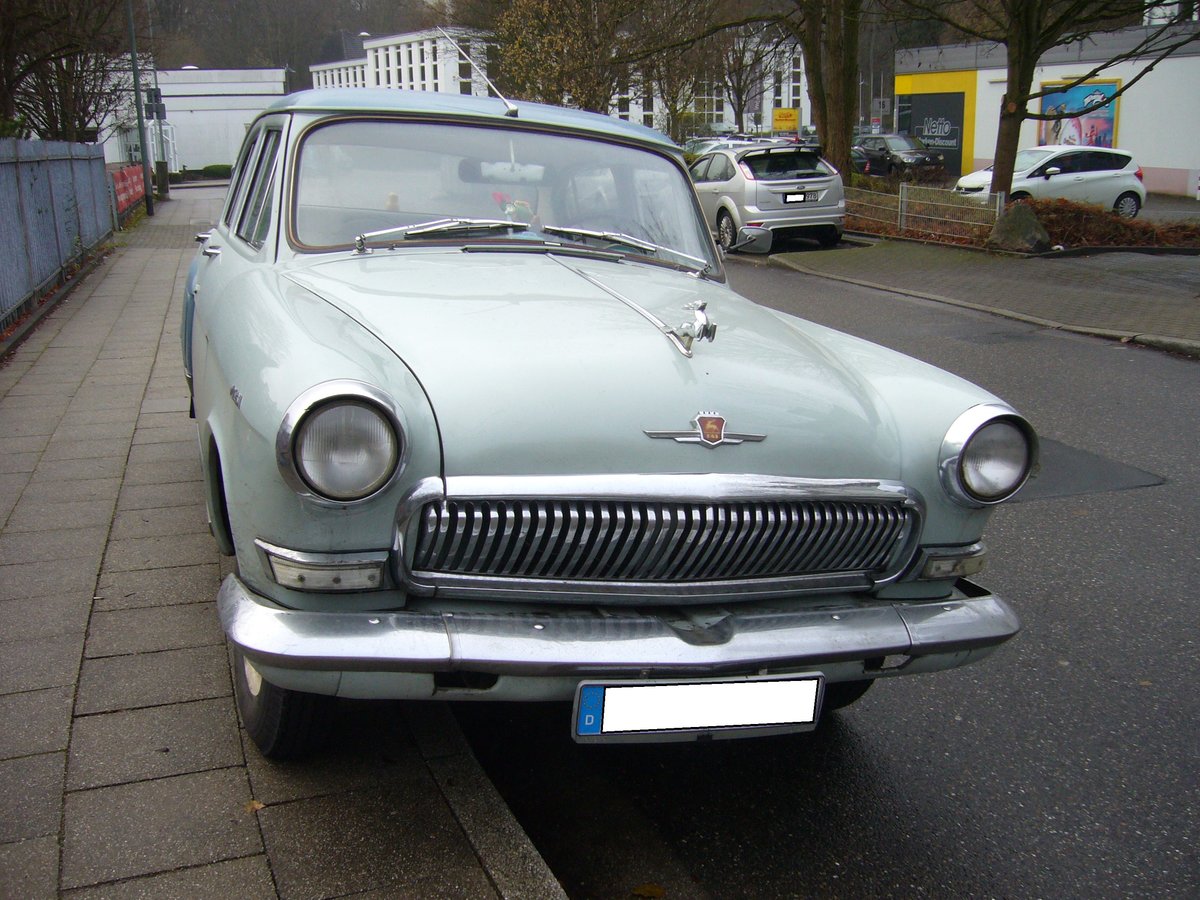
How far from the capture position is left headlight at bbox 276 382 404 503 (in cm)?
237

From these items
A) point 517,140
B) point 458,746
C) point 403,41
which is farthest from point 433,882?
point 403,41

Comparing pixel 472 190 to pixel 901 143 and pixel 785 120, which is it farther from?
pixel 785 120

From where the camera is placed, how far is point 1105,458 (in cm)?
655

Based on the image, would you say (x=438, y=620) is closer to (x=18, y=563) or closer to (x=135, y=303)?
(x=18, y=563)

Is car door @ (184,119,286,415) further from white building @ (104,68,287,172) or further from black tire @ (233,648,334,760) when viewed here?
white building @ (104,68,287,172)

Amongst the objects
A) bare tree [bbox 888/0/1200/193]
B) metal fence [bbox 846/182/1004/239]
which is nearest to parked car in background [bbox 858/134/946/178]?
metal fence [bbox 846/182/1004/239]

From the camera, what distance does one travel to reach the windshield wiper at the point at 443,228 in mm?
3643

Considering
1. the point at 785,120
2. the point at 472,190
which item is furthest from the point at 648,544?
the point at 785,120

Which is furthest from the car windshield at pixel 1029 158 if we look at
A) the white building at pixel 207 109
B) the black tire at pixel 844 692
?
the white building at pixel 207 109

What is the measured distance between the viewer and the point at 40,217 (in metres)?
12.8

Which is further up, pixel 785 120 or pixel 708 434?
pixel 785 120

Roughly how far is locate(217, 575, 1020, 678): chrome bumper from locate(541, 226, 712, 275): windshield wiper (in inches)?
64.3

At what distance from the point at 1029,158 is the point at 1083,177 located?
1356mm

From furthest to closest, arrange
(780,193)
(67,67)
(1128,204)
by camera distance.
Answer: (67,67) → (1128,204) → (780,193)
